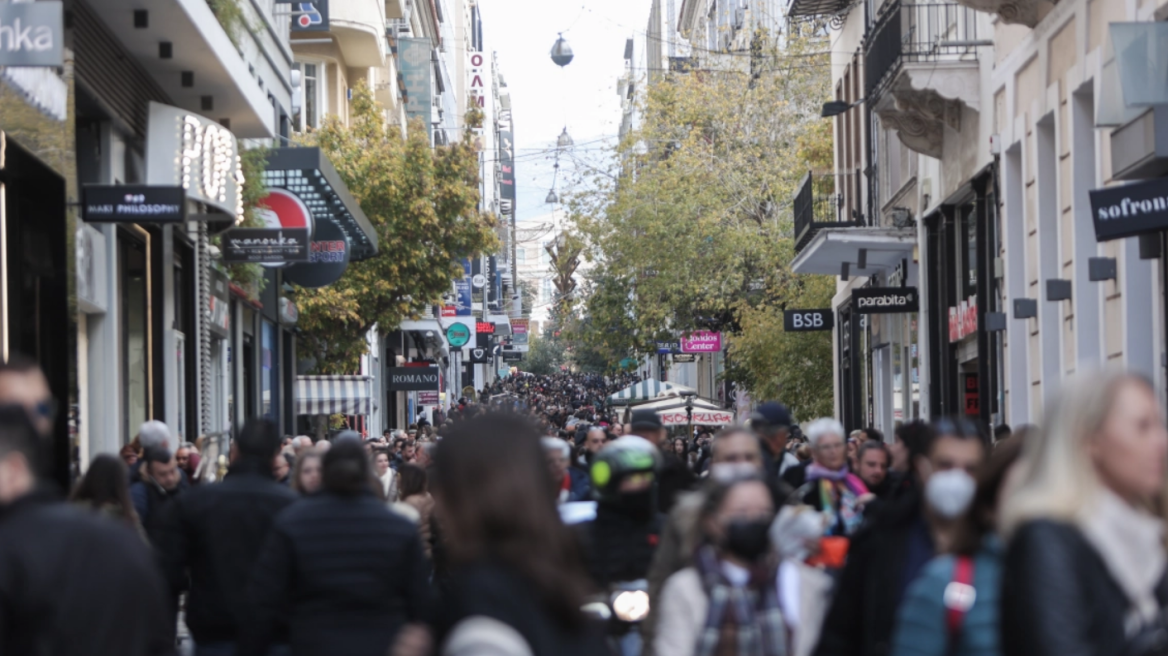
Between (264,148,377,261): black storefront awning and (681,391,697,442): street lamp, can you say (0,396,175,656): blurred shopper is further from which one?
(681,391,697,442): street lamp

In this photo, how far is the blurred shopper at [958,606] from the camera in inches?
165

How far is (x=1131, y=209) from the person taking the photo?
11.0m

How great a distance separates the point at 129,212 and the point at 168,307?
19.1ft

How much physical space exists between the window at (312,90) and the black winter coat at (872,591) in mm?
35778

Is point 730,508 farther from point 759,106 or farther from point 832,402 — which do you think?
point 759,106

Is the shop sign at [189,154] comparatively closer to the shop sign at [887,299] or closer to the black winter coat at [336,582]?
the shop sign at [887,299]

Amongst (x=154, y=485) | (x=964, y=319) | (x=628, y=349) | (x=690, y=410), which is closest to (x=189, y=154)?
(x=154, y=485)

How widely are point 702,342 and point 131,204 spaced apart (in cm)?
2693

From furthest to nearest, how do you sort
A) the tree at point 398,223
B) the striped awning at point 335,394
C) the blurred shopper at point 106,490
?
the tree at point 398,223 < the striped awning at point 335,394 < the blurred shopper at point 106,490

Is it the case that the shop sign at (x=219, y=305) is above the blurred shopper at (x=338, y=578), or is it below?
above

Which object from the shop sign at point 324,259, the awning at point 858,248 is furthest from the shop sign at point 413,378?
the awning at point 858,248

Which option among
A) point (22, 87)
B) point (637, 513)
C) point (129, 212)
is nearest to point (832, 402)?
point (129, 212)

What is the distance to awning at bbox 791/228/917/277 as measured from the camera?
25625 mm

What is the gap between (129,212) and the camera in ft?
51.5
